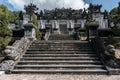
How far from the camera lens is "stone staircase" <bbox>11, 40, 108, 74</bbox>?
1003cm

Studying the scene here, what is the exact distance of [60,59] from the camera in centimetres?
1148

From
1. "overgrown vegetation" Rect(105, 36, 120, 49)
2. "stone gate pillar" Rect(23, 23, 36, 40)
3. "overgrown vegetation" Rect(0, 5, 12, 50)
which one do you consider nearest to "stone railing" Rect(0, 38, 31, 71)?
"stone gate pillar" Rect(23, 23, 36, 40)

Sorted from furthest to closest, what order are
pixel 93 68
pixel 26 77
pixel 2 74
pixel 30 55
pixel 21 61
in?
1. pixel 30 55
2. pixel 21 61
3. pixel 93 68
4. pixel 2 74
5. pixel 26 77

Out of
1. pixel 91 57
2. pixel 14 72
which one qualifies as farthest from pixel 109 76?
pixel 14 72

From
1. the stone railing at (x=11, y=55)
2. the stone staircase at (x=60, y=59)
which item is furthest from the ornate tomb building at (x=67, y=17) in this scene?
the stone railing at (x=11, y=55)

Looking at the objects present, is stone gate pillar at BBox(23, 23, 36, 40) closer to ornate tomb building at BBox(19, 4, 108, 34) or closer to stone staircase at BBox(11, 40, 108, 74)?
stone staircase at BBox(11, 40, 108, 74)

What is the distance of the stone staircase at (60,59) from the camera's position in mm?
10028

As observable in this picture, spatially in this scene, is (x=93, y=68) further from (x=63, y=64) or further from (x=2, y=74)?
(x=2, y=74)

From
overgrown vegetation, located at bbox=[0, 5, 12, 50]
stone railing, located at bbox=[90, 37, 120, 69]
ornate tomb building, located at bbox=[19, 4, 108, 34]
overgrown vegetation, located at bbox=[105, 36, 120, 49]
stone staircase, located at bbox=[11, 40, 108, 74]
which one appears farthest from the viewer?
ornate tomb building, located at bbox=[19, 4, 108, 34]

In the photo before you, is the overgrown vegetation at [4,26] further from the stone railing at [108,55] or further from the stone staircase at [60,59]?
the stone railing at [108,55]

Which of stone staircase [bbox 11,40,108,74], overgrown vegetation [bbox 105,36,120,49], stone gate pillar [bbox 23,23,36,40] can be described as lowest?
stone staircase [bbox 11,40,108,74]

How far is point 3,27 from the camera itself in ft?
52.8

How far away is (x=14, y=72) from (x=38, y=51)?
10.2 ft

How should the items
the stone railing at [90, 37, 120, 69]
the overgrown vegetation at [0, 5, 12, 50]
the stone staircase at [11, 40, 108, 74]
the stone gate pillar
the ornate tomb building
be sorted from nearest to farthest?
the stone staircase at [11, 40, 108, 74] → the stone railing at [90, 37, 120, 69] → the stone gate pillar → the overgrown vegetation at [0, 5, 12, 50] → the ornate tomb building
